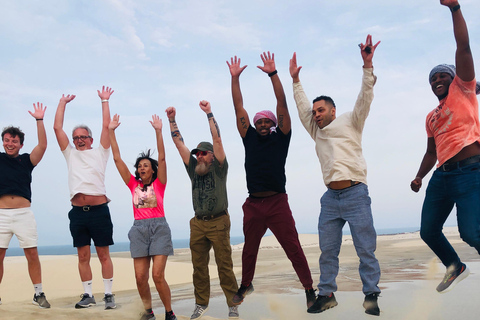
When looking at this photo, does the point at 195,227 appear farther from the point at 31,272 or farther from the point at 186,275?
the point at 186,275

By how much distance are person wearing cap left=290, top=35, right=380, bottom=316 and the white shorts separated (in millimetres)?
4178

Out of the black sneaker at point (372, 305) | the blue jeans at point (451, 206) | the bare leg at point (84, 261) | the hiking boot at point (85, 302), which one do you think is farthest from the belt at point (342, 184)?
the hiking boot at point (85, 302)

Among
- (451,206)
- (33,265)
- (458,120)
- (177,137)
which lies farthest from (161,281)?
(458,120)

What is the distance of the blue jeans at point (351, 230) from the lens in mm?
4438

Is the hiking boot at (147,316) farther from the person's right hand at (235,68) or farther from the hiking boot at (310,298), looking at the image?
the person's right hand at (235,68)

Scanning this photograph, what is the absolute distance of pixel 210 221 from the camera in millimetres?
5184

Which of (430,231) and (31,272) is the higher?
(430,231)

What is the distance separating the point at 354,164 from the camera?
15.2ft

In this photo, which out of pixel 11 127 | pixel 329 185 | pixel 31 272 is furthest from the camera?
pixel 11 127

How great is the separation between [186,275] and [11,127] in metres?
5.71

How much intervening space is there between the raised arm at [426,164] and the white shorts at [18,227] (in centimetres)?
546

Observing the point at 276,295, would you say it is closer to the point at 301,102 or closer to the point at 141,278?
the point at 141,278

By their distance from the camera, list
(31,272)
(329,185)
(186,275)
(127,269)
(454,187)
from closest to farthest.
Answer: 1. (454,187)
2. (329,185)
3. (31,272)
4. (186,275)
5. (127,269)

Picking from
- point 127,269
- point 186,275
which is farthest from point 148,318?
point 127,269
